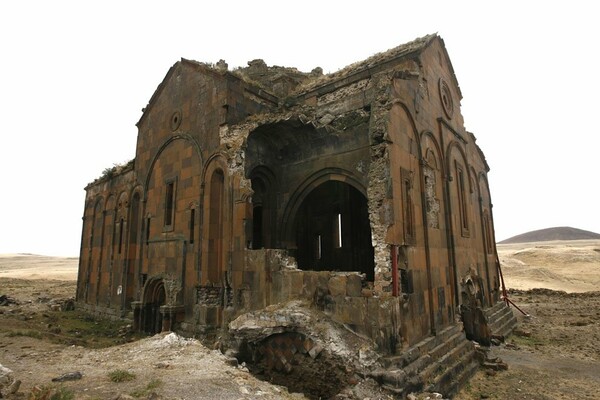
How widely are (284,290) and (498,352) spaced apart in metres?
6.20

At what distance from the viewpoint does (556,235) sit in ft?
325

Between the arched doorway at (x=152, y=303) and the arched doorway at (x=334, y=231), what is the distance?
4.61 m

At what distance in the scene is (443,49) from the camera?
12312 millimetres

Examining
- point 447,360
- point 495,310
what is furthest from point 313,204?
point 495,310

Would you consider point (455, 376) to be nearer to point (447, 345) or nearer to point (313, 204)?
point (447, 345)

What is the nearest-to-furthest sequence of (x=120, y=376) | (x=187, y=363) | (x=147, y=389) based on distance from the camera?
(x=147, y=389), (x=120, y=376), (x=187, y=363)

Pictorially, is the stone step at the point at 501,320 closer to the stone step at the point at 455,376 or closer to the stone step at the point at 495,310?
the stone step at the point at 495,310

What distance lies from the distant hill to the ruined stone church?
332 ft

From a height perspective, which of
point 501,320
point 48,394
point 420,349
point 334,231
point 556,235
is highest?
point 556,235

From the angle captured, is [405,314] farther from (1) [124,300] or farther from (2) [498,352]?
(1) [124,300]

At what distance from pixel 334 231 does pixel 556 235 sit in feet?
360

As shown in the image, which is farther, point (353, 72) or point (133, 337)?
point (133, 337)

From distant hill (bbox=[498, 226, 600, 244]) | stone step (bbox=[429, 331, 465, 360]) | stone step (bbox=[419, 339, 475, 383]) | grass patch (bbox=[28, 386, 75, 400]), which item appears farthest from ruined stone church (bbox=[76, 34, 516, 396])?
distant hill (bbox=[498, 226, 600, 244])

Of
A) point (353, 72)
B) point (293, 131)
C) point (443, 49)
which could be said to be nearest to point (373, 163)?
point (293, 131)
